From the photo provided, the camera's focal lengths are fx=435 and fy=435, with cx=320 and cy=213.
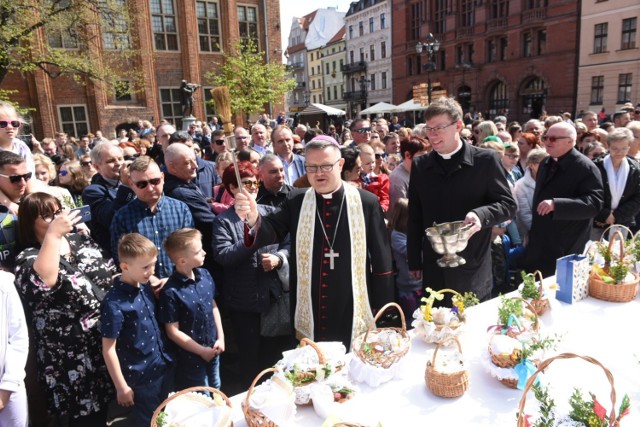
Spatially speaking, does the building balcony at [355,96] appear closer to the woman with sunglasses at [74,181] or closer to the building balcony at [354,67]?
the building balcony at [354,67]

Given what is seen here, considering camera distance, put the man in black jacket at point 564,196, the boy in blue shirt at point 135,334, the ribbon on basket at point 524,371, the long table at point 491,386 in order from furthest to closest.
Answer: the man in black jacket at point 564,196 → the boy in blue shirt at point 135,334 → the ribbon on basket at point 524,371 → the long table at point 491,386

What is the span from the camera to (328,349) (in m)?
2.06

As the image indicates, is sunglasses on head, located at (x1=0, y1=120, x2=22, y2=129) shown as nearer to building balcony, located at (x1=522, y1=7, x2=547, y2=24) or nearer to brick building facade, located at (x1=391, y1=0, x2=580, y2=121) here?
brick building facade, located at (x1=391, y1=0, x2=580, y2=121)

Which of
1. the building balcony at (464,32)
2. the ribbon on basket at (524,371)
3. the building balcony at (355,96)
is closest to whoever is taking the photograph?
the ribbon on basket at (524,371)

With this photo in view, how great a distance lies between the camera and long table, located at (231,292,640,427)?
1.79 meters

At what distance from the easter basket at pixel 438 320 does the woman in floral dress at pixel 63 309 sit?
1986 mm

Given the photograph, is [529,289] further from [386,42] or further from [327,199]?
[386,42]

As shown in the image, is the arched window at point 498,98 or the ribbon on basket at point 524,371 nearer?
the ribbon on basket at point 524,371

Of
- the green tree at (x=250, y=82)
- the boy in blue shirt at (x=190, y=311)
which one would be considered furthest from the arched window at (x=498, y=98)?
the boy in blue shirt at (x=190, y=311)

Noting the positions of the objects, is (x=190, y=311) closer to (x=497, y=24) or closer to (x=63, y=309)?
(x=63, y=309)

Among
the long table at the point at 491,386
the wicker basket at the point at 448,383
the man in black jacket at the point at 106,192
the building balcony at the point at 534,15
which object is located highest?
the building balcony at the point at 534,15

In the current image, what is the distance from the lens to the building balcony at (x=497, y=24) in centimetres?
3153

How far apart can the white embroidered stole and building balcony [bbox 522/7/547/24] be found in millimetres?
32639

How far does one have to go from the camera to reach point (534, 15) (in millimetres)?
29500
